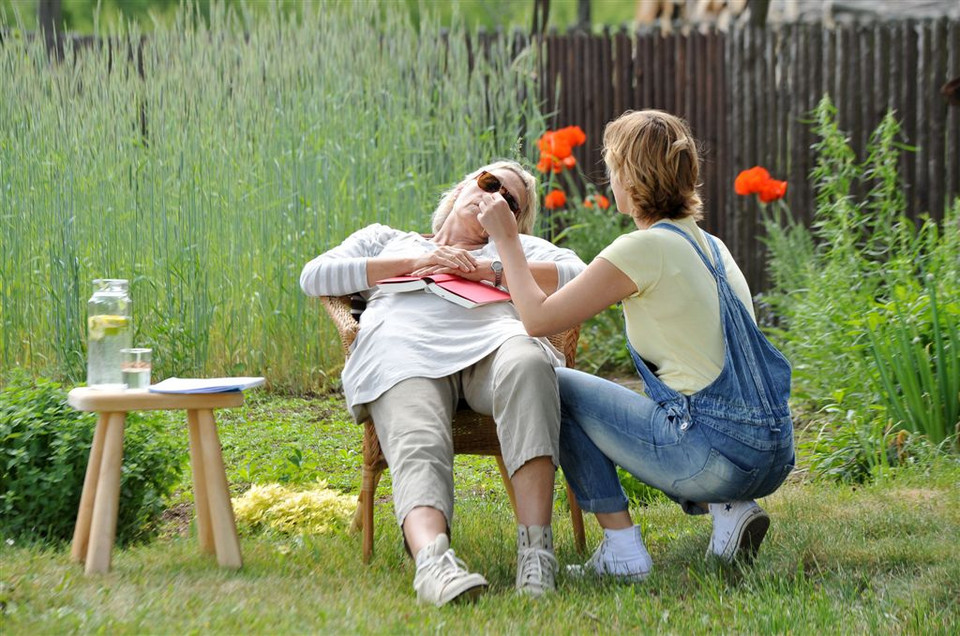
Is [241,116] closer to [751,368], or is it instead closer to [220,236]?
[220,236]

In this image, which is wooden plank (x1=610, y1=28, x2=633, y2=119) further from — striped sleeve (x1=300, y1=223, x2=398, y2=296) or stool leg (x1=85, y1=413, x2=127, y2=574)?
stool leg (x1=85, y1=413, x2=127, y2=574)

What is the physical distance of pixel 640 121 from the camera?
96.6 inches

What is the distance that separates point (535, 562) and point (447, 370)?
1.86ft

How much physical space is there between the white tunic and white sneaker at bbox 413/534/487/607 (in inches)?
20.2

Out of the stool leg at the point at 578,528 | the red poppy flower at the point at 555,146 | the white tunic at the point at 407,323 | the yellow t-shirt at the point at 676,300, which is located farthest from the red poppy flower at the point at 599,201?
the yellow t-shirt at the point at 676,300

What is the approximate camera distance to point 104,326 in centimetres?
265

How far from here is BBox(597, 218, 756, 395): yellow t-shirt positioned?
7.79ft

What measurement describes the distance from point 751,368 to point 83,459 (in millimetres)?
1754

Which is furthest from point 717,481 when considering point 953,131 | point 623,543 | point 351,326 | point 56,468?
point 953,131

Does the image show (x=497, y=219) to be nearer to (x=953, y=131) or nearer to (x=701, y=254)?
(x=701, y=254)

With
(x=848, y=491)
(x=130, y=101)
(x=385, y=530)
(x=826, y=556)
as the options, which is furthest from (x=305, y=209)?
(x=826, y=556)

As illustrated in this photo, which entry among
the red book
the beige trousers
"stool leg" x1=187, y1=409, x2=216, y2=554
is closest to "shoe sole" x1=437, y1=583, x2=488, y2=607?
the beige trousers

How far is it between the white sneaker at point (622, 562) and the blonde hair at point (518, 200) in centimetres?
107

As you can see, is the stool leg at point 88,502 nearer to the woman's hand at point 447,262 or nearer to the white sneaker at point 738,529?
the woman's hand at point 447,262
